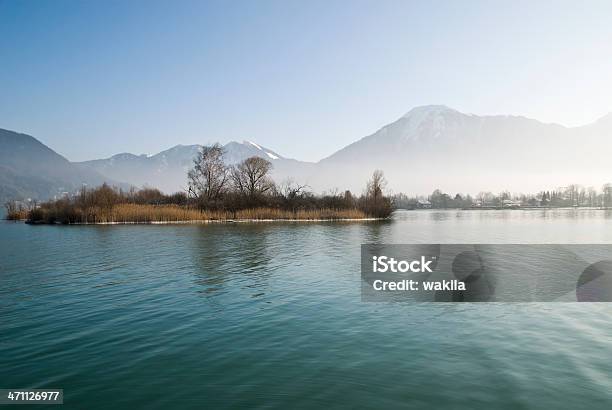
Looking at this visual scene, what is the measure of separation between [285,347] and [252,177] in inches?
2795

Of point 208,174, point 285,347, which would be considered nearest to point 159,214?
point 208,174

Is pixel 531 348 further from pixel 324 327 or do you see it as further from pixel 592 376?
pixel 324 327

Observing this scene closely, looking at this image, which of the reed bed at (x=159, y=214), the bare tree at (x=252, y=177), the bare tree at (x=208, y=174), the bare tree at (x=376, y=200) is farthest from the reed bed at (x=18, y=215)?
the bare tree at (x=376, y=200)

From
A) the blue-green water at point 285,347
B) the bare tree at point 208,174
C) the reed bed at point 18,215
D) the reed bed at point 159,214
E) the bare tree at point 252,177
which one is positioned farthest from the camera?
the bare tree at point 252,177

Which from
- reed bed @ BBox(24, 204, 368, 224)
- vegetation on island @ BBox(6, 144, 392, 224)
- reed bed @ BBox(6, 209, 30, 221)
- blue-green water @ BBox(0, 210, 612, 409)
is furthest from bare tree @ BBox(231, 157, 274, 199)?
blue-green water @ BBox(0, 210, 612, 409)

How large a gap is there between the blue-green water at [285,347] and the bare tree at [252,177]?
61971 millimetres

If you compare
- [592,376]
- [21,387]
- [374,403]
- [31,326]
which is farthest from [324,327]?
[31,326]

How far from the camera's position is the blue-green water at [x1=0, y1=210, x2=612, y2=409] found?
6258 millimetres

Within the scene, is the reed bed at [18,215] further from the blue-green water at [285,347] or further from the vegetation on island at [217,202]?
the blue-green water at [285,347]

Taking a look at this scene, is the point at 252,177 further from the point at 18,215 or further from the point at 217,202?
the point at 18,215

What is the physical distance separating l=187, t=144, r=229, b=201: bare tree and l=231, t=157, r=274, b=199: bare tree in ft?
Answer: 11.1

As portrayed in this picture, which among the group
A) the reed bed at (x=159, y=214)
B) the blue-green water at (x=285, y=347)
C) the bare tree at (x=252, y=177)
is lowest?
the blue-green water at (x=285, y=347)

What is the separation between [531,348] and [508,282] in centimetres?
751

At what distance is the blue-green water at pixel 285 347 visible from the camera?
6.26 meters
